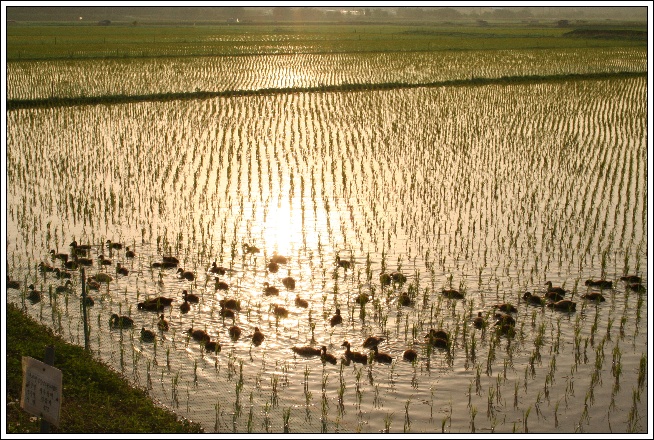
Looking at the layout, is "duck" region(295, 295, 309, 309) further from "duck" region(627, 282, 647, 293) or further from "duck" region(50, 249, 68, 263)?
"duck" region(627, 282, 647, 293)

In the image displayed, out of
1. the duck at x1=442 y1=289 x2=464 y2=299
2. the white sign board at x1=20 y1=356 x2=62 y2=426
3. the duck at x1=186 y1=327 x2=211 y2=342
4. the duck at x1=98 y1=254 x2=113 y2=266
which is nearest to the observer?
the white sign board at x1=20 y1=356 x2=62 y2=426

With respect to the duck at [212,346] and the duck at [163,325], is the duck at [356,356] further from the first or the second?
the duck at [163,325]

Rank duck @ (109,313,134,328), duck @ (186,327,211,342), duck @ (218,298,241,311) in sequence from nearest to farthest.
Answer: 1. duck @ (186,327,211,342)
2. duck @ (109,313,134,328)
3. duck @ (218,298,241,311)

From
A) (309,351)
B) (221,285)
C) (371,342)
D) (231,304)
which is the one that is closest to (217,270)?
(221,285)

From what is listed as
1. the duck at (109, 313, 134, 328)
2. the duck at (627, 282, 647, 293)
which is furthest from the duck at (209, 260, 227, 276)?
the duck at (627, 282, 647, 293)

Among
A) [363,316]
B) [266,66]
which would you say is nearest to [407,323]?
[363,316]

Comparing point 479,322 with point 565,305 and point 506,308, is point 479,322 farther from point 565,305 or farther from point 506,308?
point 565,305

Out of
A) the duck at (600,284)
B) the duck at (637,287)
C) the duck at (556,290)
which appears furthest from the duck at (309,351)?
the duck at (637,287)
